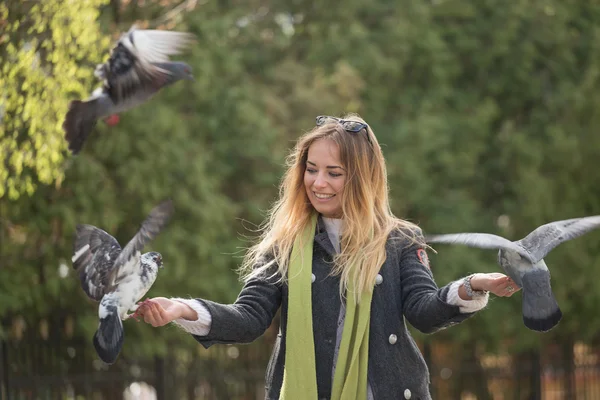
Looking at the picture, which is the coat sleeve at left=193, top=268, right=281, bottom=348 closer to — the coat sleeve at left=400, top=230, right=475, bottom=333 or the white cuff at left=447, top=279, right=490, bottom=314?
the coat sleeve at left=400, top=230, right=475, bottom=333

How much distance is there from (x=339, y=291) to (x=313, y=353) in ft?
0.71

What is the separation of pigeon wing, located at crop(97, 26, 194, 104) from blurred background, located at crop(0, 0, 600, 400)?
1.31 meters

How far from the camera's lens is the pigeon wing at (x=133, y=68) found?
463 centimetres

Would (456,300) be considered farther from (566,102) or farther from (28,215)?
Answer: (566,102)

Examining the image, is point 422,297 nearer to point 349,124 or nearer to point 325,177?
point 325,177

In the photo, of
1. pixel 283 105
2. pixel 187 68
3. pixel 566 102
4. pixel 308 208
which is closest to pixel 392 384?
pixel 308 208

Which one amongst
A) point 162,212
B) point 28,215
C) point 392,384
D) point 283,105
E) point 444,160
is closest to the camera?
point 162,212

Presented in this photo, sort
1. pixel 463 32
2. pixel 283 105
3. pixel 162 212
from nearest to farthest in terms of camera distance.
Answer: pixel 162 212 → pixel 283 105 → pixel 463 32

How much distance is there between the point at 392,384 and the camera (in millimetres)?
3324

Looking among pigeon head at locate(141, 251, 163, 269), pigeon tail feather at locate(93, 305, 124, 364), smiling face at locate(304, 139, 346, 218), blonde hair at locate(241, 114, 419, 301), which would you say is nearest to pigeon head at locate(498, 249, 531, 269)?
blonde hair at locate(241, 114, 419, 301)

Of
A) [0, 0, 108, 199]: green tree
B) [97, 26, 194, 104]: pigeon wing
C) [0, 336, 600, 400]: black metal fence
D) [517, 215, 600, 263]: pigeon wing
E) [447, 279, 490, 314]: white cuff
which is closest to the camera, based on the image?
[517, 215, 600, 263]: pigeon wing

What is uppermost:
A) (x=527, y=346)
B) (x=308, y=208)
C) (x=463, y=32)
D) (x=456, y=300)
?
(x=463, y=32)

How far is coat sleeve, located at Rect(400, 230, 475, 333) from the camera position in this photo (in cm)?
327

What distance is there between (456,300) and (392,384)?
337mm
